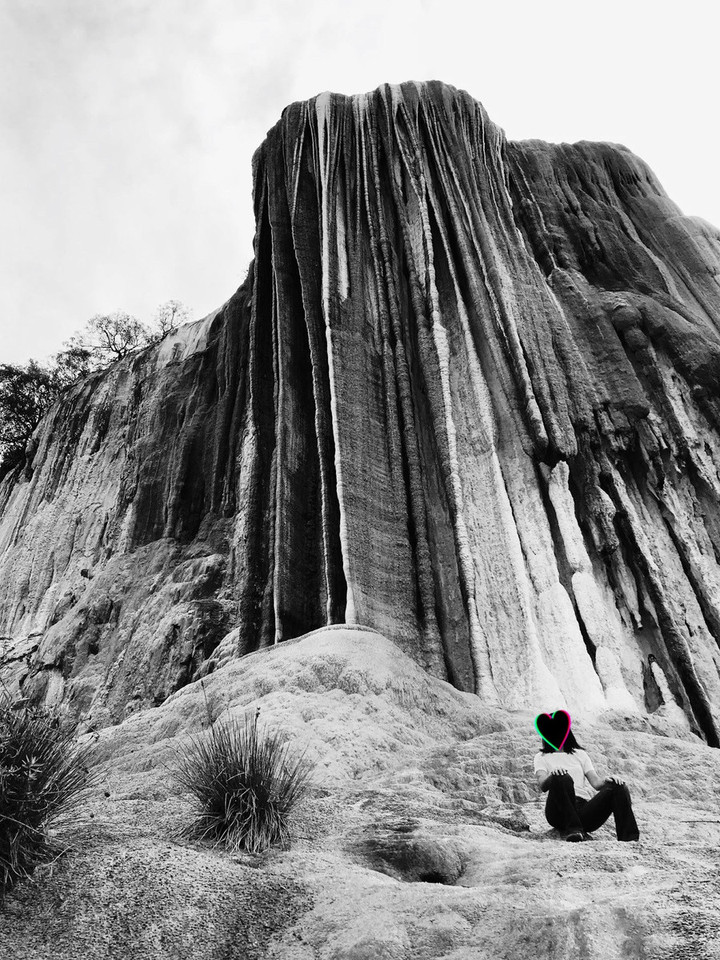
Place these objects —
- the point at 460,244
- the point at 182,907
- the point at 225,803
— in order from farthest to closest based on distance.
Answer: the point at 460,244 < the point at 225,803 < the point at 182,907

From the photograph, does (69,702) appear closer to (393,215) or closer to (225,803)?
(393,215)

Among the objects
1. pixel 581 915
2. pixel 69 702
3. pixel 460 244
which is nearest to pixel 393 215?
pixel 460 244

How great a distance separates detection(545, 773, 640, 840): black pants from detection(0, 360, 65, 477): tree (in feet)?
73.3

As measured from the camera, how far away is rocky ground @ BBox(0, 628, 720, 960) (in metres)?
3.33

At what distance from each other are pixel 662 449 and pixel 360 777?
7.64 metres

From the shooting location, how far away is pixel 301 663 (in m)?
8.27

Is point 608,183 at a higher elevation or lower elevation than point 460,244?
higher

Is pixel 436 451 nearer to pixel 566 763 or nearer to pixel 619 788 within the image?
pixel 566 763

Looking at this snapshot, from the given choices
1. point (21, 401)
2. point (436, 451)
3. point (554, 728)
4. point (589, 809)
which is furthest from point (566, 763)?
point (21, 401)

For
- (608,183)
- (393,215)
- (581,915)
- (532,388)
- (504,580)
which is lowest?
(581,915)

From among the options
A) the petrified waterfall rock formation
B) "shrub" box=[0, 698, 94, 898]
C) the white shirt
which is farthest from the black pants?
the petrified waterfall rock formation

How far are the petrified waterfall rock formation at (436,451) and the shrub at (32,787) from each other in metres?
5.84

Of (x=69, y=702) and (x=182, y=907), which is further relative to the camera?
(x=69, y=702)

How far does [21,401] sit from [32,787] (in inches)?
884
